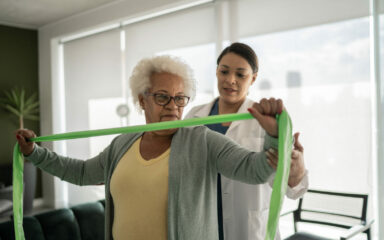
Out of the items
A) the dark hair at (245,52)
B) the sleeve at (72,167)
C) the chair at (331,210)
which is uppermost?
the dark hair at (245,52)

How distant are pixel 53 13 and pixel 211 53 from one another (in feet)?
9.83

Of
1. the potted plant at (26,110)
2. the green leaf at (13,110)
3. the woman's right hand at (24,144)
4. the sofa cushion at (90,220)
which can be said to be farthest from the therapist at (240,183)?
the green leaf at (13,110)

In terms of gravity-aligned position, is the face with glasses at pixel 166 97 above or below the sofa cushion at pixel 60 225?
above

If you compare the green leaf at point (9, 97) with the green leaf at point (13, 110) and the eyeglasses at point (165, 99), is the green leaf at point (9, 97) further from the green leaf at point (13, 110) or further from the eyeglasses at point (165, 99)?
the eyeglasses at point (165, 99)

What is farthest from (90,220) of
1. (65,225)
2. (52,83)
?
(52,83)

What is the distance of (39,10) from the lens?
5516 mm

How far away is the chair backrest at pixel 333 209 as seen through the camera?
2936 millimetres

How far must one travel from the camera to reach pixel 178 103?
4.12 feet

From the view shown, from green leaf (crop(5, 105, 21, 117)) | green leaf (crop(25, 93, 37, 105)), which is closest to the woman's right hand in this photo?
green leaf (crop(5, 105, 21, 117))

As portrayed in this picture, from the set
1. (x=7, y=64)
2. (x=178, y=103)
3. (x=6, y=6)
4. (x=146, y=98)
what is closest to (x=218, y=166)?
(x=178, y=103)

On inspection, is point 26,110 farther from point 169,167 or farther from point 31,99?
point 169,167

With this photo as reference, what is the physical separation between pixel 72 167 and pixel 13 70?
5588 mm

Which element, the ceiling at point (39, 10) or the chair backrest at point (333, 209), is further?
the ceiling at point (39, 10)

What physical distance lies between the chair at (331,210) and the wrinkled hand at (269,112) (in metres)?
2.18
